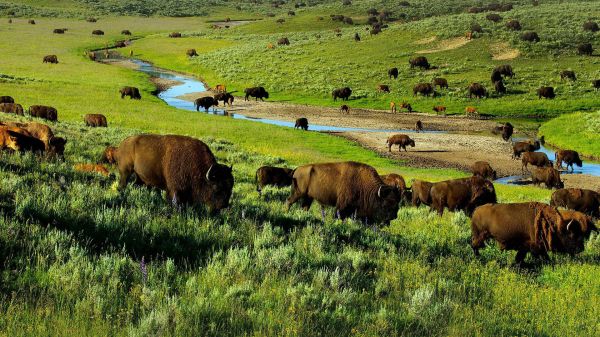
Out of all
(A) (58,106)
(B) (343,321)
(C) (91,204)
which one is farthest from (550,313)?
(A) (58,106)

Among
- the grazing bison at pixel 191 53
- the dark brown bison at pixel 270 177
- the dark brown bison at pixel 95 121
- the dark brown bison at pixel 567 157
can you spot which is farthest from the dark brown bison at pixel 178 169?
the grazing bison at pixel 191 53

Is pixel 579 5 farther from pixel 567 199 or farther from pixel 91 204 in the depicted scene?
pixel 91 204

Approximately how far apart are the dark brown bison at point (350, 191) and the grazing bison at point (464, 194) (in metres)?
4.12

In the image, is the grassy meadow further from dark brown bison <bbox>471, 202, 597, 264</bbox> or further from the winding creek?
the winding creek

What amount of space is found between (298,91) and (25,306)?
2167 inches

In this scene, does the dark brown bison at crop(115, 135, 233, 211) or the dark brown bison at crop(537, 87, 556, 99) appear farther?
the dark brown bison at crop(537, 87, 556, 99)

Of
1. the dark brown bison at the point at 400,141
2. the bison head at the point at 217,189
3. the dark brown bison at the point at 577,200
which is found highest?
the bison head at the point at 217,189

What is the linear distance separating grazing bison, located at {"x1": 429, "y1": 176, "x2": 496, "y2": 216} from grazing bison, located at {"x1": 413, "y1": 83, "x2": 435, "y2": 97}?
1551 inches

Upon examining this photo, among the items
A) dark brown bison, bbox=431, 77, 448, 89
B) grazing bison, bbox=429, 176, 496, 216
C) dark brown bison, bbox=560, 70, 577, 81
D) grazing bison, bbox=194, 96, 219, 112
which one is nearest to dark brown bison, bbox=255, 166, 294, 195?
grazing bison, bbox=429, 176, 496, 216

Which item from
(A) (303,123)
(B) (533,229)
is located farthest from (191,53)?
(B) (533,229)

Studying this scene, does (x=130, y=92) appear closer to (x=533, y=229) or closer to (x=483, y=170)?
(x=483, y=170)

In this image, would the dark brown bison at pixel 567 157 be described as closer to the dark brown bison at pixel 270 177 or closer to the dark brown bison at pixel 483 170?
the dark brown bison at pixel 483 170

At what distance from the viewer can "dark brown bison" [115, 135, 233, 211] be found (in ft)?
28.6

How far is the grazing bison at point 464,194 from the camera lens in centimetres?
1454
